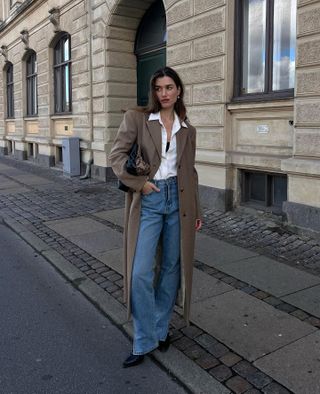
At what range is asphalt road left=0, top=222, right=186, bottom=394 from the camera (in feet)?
10.1

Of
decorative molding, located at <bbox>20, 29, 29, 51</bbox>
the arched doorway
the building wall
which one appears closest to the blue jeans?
the arched doorway

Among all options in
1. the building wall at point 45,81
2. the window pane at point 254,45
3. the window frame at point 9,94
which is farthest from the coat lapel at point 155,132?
the window frame at point 9,94

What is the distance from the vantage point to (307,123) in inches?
251

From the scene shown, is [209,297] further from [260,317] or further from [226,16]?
[226,16]

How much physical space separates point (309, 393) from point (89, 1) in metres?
12.0

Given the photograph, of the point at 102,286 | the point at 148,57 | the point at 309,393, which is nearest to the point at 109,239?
the point at 102,286

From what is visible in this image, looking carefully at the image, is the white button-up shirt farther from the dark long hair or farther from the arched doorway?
the arched doorway

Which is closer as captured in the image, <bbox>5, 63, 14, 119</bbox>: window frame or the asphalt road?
the asphalt road

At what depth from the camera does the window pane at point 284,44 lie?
23.5 feet

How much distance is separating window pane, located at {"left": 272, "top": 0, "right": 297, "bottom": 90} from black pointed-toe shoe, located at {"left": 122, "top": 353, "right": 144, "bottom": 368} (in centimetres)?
523

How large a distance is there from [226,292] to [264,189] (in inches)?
139

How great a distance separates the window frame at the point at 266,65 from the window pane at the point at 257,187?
1291mm

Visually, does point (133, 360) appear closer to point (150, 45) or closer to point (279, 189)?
point (279, 189)

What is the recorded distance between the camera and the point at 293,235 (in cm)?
647
